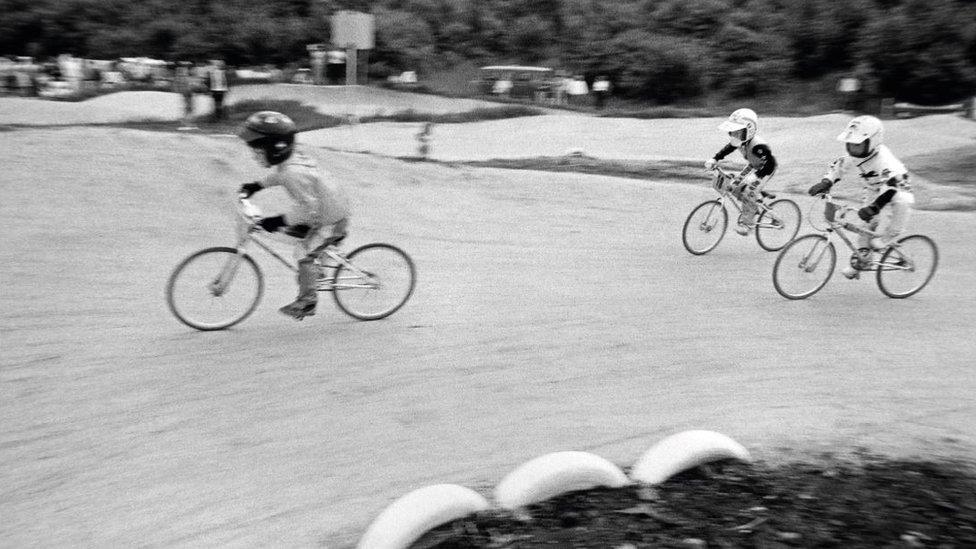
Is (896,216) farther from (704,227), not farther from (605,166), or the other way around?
(605,166)

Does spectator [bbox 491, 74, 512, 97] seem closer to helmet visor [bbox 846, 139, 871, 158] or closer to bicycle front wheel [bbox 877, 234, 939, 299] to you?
bicycle front wheel [bbox 877, 234, 939, 299]

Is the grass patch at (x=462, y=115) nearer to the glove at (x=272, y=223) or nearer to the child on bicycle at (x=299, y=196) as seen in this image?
the child on bicycle at (x=299, y=196)

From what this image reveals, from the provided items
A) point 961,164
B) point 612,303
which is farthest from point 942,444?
point 961,164

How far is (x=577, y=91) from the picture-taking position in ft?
102

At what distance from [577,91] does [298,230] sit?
25.0m

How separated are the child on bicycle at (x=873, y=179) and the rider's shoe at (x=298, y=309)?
533cm

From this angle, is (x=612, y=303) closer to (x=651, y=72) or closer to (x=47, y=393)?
(x=47, y=393)

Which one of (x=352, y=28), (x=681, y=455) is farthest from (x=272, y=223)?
(x=352, y=28)

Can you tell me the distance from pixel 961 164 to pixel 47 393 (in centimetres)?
1984

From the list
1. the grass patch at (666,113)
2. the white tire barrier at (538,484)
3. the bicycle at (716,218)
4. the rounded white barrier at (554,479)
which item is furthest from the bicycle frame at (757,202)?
the grass patch at (666,113)

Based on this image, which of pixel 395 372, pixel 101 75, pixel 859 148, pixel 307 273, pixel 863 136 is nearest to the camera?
pixel 395 372

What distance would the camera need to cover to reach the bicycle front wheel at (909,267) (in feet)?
32.2

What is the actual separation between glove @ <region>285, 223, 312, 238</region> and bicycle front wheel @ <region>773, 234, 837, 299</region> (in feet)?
16.5

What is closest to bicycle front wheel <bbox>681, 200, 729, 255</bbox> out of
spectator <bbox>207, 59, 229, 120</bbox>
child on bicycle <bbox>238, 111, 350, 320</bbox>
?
child on bicycle <bbox>238, 111, 350, 320</bbox>
